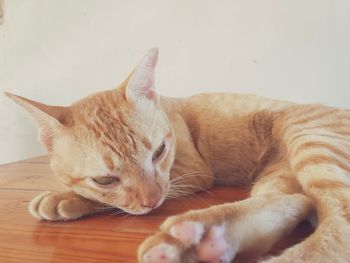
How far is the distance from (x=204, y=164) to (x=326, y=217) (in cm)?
60

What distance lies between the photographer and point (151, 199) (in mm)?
951

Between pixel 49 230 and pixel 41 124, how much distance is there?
0.28m

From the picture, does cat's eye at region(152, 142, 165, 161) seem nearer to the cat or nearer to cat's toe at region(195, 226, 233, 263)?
the cat

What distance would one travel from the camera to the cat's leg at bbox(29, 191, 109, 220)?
0.97 m

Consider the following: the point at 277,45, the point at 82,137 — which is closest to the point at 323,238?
the point at 82,137

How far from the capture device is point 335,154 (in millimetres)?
868

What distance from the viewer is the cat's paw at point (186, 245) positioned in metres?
0.58

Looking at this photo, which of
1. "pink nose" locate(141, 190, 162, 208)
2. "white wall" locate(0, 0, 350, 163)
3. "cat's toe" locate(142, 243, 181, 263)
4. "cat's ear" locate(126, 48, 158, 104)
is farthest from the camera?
"white wall" locate(0, 0, 350, 163)

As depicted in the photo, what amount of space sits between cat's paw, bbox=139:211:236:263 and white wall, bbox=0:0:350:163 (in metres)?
1.29

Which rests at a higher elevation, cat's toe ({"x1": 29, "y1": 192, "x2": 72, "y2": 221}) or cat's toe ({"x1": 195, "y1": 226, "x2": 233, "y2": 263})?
cat's toe ({"x1": 195, "y1": 226, "x2": 233, "y2": 263})

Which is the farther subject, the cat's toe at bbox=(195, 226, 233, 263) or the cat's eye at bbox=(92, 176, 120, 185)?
the cat's eye at bbox=(92, 176, 120, 185)

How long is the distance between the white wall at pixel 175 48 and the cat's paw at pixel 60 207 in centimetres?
105

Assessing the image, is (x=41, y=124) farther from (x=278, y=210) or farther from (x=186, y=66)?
(x=186, y=66)

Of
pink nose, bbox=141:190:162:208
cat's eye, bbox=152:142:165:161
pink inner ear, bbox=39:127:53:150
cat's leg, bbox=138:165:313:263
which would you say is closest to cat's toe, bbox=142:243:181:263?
cat's leg, bbox=138:165:313:263
